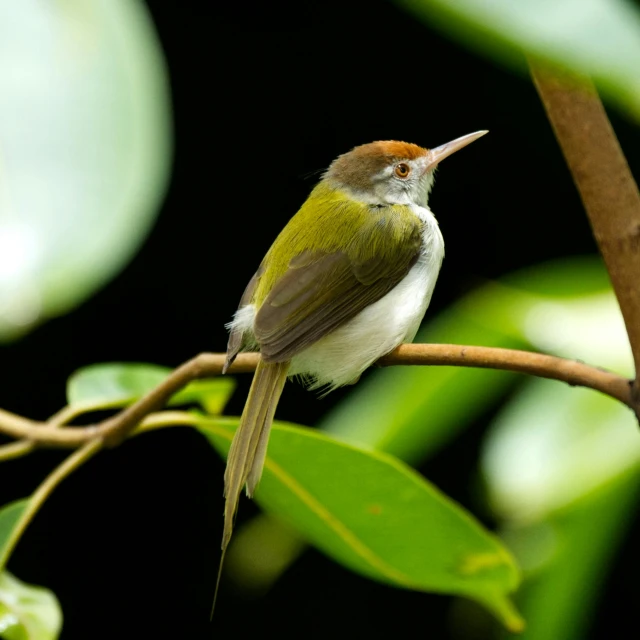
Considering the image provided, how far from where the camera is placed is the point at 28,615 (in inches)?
57.5

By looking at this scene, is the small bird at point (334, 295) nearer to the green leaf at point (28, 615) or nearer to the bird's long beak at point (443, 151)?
the bird's long beak at point (443, 151)

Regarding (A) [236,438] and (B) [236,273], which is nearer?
(A) [236,438]

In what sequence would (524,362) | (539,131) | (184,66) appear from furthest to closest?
(184,66) → (539,131) → (524,362)

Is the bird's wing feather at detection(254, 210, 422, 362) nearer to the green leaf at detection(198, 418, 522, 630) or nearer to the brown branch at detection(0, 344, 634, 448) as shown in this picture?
the brown branch at detection(0, 344, 634, 448)

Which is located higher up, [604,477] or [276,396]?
[276,396]

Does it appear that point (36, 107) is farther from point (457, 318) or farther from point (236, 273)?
point (236, 273)

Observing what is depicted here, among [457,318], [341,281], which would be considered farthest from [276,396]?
[457,318]

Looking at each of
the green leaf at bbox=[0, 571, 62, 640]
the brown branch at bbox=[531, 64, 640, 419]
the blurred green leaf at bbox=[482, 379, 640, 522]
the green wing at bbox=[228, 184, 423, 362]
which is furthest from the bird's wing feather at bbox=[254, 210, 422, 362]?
the brown branch at bbox=[531, 64, 640, 419]

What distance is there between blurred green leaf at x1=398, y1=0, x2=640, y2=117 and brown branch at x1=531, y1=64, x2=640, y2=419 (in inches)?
23.7

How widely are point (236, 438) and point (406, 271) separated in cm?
66

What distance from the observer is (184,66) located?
4445 millimetres

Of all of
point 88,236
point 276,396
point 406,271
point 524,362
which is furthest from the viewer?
point 406,271

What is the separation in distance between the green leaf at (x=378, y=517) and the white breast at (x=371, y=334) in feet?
0.88

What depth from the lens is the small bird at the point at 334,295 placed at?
1.70m
